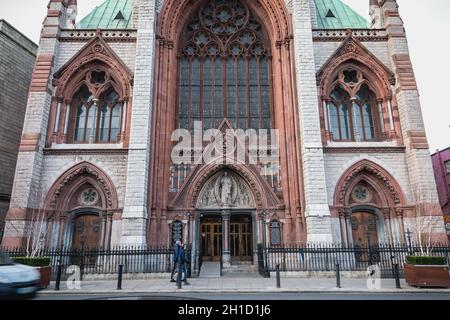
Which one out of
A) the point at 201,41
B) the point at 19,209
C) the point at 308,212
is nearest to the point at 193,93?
the point at 201,41

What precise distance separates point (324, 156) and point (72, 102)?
17147 mm

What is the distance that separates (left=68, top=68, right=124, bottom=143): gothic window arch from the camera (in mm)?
19250

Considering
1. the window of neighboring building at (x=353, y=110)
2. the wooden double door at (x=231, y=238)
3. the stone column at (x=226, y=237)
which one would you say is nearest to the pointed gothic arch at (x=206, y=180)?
the wooden double door at (x=231, y=238)

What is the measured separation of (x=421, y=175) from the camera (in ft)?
55.1

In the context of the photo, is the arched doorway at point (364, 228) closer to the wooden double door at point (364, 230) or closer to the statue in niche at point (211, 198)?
the wooden double door at point (364, 230)

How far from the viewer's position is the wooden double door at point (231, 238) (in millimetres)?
18453

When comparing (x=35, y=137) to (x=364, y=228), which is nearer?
(x=35, y=137)

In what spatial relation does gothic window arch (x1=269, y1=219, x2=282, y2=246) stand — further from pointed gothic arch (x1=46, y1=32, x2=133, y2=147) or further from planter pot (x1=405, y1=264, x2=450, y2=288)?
pointed gothic arch (x1=46, y1=32, x2=133, y2=147)

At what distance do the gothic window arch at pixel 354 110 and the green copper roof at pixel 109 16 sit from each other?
16573mm

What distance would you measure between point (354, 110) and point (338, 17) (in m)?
9.63

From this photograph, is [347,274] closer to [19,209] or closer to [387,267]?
[387,267]

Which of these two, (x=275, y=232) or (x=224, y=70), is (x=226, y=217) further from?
(x=224, y=70)

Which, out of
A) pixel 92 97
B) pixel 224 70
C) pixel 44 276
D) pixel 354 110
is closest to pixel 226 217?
pixel 44 276

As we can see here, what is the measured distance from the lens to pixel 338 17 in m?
24.2
